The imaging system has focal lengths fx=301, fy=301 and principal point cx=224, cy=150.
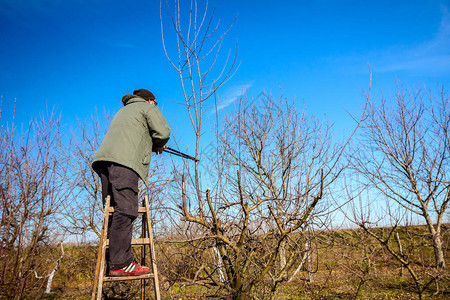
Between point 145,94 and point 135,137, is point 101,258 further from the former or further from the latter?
point 145,94

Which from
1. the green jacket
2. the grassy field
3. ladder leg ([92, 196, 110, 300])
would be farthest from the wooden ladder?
the grassy field

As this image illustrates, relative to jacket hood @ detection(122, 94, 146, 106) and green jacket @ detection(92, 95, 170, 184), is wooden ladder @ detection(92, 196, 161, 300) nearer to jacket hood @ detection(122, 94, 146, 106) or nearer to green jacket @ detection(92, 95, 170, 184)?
green jacket @ detection(92, 95, 170, 184)

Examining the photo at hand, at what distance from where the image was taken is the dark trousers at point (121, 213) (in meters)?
2.46

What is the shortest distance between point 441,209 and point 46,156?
12.4m

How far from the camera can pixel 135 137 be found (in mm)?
2686

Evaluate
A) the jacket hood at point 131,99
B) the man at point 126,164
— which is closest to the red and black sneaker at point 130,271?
the man at point 126,164

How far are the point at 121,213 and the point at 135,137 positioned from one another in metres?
0.67

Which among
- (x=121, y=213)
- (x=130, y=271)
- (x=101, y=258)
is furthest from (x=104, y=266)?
(x=121, y=213)

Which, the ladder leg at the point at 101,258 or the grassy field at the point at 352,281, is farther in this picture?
the grassy field at the point at 352,281

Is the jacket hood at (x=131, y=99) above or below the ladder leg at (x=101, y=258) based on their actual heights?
above

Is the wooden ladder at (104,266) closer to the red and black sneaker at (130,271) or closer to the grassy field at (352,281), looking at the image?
the red and black sneaker at (130,271)

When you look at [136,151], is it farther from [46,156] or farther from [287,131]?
[287,131]

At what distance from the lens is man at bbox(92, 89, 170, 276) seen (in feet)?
8.14

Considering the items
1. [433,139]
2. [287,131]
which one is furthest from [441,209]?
[287,131]
